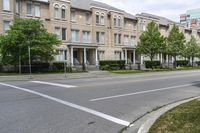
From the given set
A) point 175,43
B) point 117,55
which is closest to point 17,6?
point 117,55

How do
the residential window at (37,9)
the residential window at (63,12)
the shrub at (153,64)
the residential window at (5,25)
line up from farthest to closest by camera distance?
the shrub at (153,64), the residential window at (63,12), the residential window at (37,9), the residential window at (5,25)

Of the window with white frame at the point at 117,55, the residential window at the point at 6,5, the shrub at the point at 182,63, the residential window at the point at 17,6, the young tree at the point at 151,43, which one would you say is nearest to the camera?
the residential window at the point at 6,5

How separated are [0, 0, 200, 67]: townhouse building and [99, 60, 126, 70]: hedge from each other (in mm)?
1242

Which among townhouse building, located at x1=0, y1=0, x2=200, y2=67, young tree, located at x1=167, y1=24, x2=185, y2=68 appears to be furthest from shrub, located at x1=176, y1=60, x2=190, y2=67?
townhouse building, located at x1=0, y1=0, x2=200, y2=67

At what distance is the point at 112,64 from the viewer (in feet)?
133

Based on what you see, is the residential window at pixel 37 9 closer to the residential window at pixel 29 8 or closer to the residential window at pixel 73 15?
the residential window at pixel 29 8

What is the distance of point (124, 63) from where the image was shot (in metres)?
42.9

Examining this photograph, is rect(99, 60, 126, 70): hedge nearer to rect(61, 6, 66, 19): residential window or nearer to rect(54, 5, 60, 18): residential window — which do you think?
rect(61, 6, 66, 19): residential window

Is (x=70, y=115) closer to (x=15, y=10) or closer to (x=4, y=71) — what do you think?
(x=4, y=71)

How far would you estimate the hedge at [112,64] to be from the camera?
38.8 metres

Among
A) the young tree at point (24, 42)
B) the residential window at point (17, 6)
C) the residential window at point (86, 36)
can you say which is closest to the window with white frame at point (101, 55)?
the residential window at point (86, 36)

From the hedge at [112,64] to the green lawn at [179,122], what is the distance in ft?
101

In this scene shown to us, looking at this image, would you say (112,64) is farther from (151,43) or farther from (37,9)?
(37,9)

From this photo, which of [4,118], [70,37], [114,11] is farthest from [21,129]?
[114,11]
